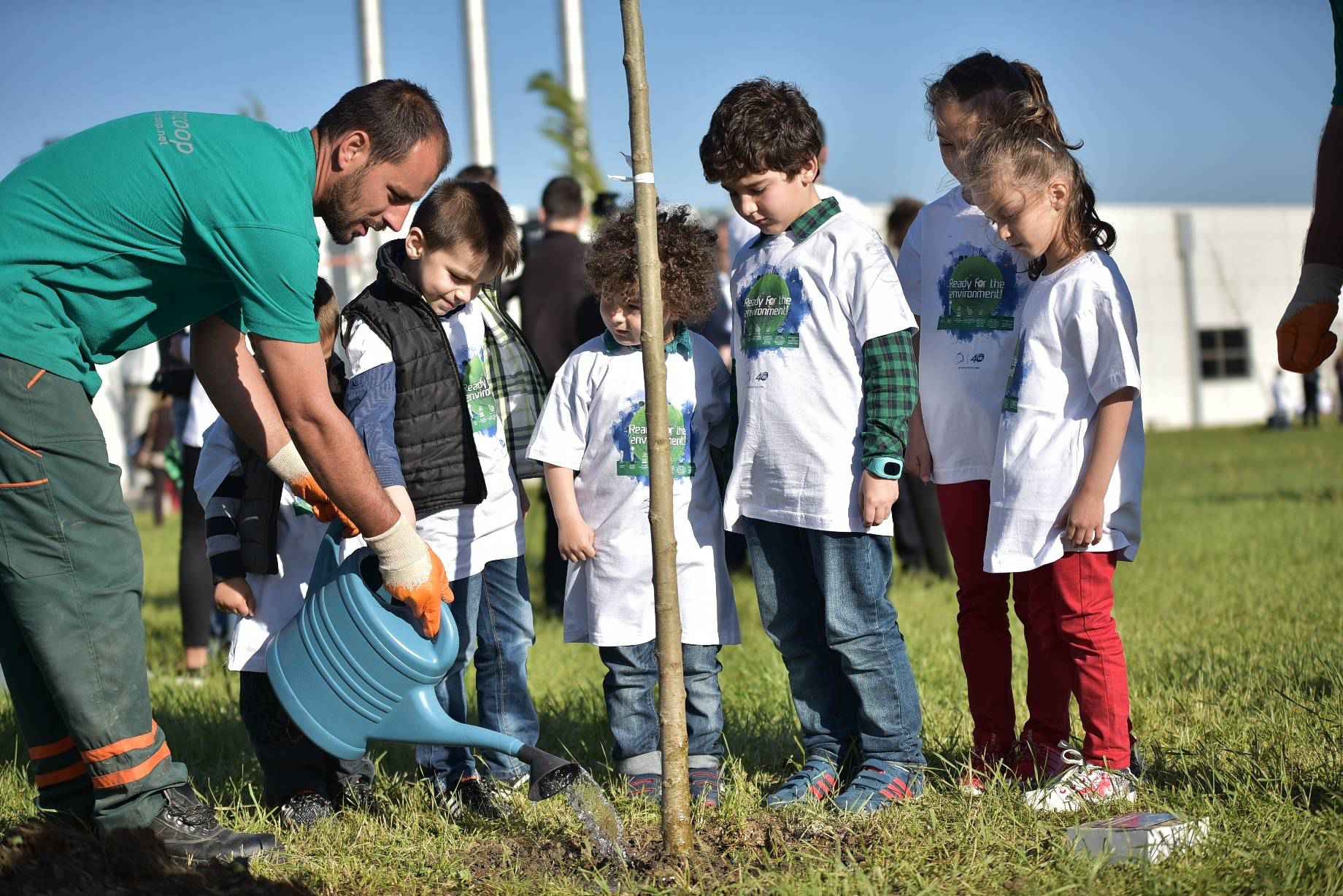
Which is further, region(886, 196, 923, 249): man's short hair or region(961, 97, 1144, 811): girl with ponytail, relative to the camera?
region(886, 196, 923, 249): man's short hair

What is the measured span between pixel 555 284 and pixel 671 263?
2.78 m

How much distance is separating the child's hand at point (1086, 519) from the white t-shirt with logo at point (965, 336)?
272 mm

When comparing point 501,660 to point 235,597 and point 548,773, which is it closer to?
point 235,597

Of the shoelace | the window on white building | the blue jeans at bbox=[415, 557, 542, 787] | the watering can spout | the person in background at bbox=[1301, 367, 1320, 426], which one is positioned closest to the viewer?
the watering can spout

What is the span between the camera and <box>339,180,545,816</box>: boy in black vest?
311 cm

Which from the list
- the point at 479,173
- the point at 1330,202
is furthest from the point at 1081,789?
the point at 479,173

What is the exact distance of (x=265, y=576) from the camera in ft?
10.4

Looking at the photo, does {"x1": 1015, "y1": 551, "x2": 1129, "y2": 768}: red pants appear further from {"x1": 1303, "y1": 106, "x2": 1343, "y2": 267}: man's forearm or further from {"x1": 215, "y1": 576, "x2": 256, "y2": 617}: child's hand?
{"x1": 215, "y1": 576, "x2": 256, "y2": 617}: child's hand

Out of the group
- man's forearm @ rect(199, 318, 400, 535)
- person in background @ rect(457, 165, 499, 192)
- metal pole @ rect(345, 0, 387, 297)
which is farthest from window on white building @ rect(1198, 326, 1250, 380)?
man's forearm @ rect(199, 318, 400, 535)

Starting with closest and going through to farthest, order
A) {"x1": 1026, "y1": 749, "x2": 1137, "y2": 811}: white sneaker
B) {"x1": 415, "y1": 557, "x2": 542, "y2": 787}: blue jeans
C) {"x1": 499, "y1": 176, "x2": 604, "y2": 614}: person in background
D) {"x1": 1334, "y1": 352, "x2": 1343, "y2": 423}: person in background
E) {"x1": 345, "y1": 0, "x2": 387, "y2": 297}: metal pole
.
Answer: {"x1": 1026, "y1": 749, "x2": 1137, "y2": 811}: white sneaker < {"x1": 415, "y1": 557, "x2": 542, "y2": 787}: blue jeans < {"x1": 499, "y1": 176, "x2": 604, "y2": 614}: person in background < {"x1": 345, "y1": 0, "x2": 387, "y2": 297}: metal pole < {"x1": 1334, "y1": 352, "x2": 1343, "y2": 423}: person in background

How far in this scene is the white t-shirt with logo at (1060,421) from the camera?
2791 millimetres

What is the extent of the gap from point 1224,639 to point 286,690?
11.9ft

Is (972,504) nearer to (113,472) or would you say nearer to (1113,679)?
(1113,679)

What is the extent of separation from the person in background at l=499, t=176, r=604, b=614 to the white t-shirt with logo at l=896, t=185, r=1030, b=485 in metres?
2.87
